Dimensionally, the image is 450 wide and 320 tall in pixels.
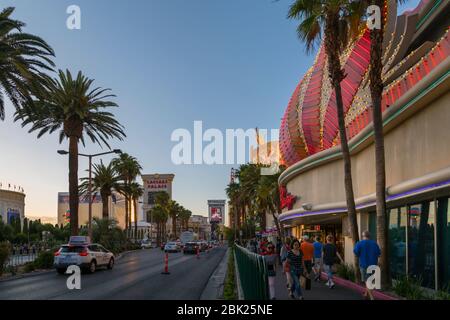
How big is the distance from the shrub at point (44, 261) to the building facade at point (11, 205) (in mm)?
76848

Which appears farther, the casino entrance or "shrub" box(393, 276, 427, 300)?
the casino entrance

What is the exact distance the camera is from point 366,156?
2273cm

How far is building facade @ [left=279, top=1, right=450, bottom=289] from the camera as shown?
14.5m

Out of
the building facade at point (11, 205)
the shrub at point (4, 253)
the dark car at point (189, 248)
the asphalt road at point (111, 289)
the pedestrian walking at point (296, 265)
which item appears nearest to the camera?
the pedestrian walking at point (296, 265)

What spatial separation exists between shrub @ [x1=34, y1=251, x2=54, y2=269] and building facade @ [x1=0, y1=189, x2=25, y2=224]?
7685cm

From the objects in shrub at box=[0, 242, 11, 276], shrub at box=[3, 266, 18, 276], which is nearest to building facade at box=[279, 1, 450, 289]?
shrub at box=[0, 242, 11, 276]

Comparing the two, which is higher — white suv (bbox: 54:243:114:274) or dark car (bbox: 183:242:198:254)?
white suv (bbox: 54:243:114:274)

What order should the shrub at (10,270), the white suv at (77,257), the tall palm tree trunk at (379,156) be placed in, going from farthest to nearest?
the white suv at (77,257), the shrub at (10,270), the tall palm tree trunk at (379,156)

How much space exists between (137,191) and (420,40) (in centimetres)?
6175

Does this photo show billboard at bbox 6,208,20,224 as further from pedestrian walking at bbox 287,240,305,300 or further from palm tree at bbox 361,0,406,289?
pedestrian walking at bbox 287,240,305,300

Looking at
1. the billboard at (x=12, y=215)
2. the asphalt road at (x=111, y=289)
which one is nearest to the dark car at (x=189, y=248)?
the asphalt road at (x=111, y=289)

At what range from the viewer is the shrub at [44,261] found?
28562mm

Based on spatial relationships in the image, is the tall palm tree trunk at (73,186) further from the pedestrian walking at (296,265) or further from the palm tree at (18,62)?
the pedestrian walking at (296,265)

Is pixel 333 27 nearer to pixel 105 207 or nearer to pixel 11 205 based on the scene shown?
pixel 105 207
